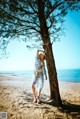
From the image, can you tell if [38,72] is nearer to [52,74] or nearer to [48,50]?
[52,74]

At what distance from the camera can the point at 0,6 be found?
4016 millimetres

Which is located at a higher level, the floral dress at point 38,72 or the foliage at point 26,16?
the foliage at point 26,16

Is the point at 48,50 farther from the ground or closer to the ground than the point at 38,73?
farther from the ground

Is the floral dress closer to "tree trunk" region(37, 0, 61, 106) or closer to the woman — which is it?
the woman

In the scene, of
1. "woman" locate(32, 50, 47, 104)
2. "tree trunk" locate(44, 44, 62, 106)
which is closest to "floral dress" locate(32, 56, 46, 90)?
"woman" locate(32, 50, 47, 104)

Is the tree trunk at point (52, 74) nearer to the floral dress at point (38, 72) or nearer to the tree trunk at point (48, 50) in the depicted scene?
the tree trunk at point (48, 50)

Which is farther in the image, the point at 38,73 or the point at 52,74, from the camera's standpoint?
the point at 52,74

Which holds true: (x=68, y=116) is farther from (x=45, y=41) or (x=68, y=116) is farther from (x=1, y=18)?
(x=1, y=18)

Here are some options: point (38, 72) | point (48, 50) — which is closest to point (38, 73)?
point (38, 72)

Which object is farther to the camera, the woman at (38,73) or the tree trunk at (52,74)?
the tree trunk at (52,74)

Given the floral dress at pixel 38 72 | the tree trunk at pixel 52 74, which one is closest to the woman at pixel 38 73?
the floral dress at pixel 38 72

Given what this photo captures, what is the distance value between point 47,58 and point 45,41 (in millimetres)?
361

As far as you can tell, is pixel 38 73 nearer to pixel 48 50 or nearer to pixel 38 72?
pixel 38 72

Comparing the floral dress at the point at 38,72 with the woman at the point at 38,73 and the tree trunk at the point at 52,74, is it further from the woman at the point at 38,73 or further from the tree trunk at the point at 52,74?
the tree trunk at the point at 52,74
